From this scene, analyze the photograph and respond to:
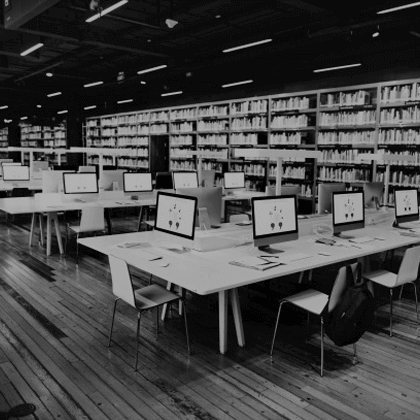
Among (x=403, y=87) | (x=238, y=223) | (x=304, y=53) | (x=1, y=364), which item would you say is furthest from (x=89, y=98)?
(x=1, y=364)

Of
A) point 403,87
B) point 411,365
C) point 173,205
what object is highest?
point 403,87

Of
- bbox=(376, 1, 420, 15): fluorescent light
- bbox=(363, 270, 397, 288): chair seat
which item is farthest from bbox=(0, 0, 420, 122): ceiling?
bbox=(363, 270, 397, 288): chair seat

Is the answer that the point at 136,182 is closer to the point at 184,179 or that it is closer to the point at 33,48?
the point at 184,179

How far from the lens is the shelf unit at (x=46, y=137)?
2073 centimetres

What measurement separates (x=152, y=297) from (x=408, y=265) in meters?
2.07

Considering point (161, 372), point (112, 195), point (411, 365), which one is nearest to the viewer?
point (161, 372)

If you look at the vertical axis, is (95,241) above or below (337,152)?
below

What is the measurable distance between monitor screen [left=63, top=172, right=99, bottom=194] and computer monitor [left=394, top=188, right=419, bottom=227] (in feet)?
14.6

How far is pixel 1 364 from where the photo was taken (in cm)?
304

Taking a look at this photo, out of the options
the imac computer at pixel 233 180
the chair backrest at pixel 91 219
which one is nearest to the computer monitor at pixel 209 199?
the chair backrest at pixel 91 219

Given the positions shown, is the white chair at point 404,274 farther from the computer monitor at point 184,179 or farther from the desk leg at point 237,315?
the computer monitor at point 184,179

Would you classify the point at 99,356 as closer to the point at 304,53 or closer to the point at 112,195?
the point at 112,195

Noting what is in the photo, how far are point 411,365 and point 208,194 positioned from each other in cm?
228

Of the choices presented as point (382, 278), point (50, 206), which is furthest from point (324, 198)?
point (50, 206)
